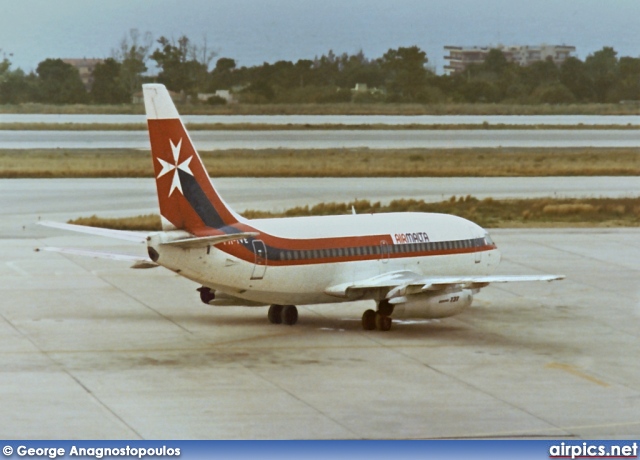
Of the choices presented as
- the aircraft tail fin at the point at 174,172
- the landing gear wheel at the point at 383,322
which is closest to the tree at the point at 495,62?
the landing gear wheel at the point at 383,322

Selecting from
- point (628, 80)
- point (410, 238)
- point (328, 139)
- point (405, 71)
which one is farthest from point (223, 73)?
point (410, 238)

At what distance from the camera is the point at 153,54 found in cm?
13538

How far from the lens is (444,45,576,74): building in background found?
537 ft

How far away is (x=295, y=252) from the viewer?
36219mm

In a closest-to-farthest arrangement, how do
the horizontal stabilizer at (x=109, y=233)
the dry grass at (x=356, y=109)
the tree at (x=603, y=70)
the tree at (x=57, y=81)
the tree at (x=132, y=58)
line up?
the horizontal stabilizer at (x=109, y=233) → the tree at (x=132, y=58) → the dry grass at (x=356, y=109) → the tree at (x=57, y=81) → the tree at (x=603, y=70)

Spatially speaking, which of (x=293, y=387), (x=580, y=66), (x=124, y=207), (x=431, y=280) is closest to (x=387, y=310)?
(x=431, y=280)

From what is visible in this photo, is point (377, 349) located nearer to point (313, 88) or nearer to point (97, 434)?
point (97, 434)

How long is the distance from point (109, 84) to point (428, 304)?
4210 inches

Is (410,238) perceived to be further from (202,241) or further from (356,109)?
(356,109)

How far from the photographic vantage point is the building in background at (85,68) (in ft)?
474

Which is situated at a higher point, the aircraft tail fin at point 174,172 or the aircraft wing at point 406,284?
the aircraft tail fin at point 174,172

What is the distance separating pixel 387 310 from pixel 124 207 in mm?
33233

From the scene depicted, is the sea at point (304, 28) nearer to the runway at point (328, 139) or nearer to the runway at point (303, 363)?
the runway at point (328, 139)

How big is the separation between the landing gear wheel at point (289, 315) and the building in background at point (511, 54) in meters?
125
